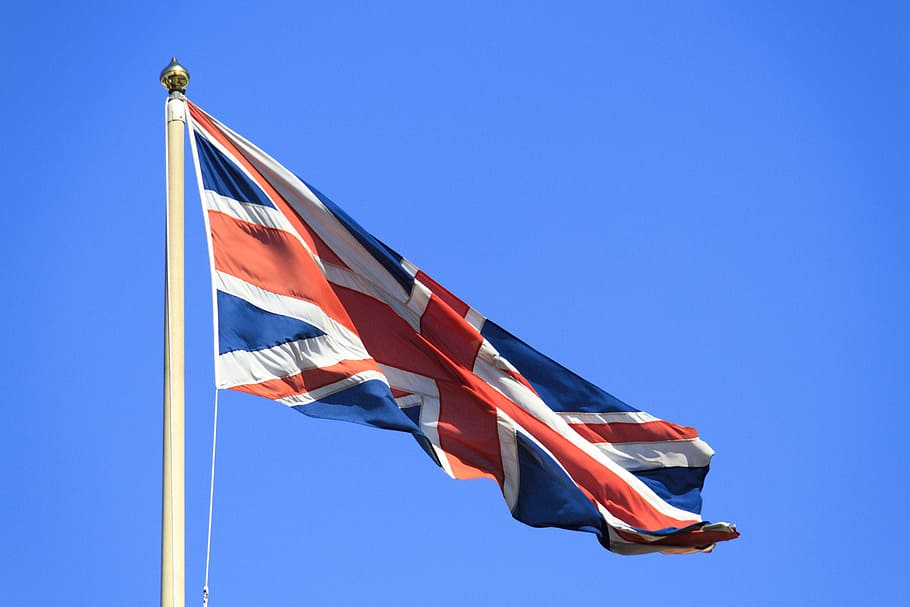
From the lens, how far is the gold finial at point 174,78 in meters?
13.1

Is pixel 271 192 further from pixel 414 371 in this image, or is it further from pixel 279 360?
pixel 414 371

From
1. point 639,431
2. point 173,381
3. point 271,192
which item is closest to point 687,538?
point 639,431

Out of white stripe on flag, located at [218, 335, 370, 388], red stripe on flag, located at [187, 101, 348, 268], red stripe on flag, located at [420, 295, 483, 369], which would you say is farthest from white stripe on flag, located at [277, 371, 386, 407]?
red stripe on flag, located at [187, 101, 348, 268]

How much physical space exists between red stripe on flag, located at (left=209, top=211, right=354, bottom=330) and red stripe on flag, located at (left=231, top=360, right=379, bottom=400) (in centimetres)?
62

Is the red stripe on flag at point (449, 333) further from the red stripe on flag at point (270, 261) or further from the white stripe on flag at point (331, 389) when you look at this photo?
the white stripe on flag at point (331, 389)

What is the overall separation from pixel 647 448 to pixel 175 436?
19.7 ft

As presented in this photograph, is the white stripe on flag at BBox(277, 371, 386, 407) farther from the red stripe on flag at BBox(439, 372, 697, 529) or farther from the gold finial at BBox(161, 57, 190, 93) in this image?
the gold finial at BBox(161, 57, 190, 93)

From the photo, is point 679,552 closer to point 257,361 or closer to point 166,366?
point 257,361

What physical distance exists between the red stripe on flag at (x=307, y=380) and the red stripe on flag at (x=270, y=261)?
2.03 feet

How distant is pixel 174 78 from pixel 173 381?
123 inches

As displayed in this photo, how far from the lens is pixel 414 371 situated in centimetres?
1461

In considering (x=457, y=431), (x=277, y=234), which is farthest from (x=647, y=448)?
(x=277, y=234)

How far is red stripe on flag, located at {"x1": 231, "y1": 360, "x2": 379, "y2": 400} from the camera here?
12.6 meters

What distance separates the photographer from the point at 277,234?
1373cm
